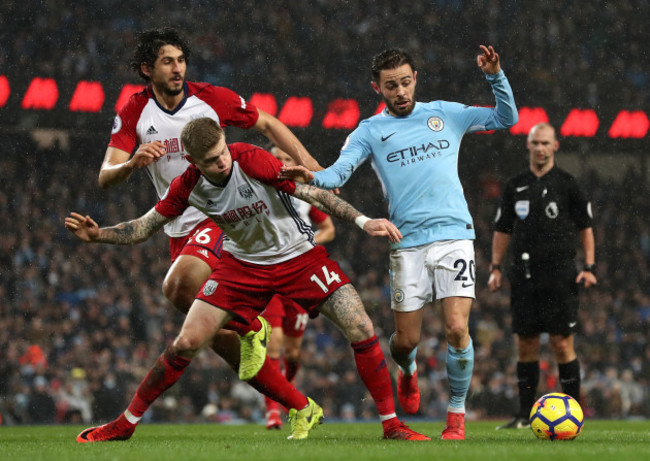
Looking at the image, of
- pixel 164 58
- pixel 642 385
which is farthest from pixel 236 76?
pixel 164 58

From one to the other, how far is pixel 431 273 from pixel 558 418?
1225 mm

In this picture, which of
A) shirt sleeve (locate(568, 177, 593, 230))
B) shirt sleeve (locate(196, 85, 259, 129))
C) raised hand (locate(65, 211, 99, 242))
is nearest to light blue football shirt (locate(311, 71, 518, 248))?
shirt sleeve (locate(196, 85, 259, 129))

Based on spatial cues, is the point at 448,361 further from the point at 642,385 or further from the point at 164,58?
the point at 642,385

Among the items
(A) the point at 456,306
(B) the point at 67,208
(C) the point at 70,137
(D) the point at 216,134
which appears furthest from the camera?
(C) the point at 70,137

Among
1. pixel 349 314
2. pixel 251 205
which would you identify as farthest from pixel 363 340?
pixel 251 205

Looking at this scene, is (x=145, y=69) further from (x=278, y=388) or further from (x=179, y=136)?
(x=278, y=388)

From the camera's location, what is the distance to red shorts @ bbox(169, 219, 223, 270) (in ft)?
21.2

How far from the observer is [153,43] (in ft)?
21.3

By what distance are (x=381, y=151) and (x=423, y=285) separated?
0.93 meters

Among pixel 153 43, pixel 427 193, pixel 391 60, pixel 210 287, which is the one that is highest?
pixel 153 43

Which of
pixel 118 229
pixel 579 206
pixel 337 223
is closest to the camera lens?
pixel 118 229

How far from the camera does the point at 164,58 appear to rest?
256 inches

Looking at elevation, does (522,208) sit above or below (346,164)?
below

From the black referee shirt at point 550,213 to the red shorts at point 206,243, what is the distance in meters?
3.07
